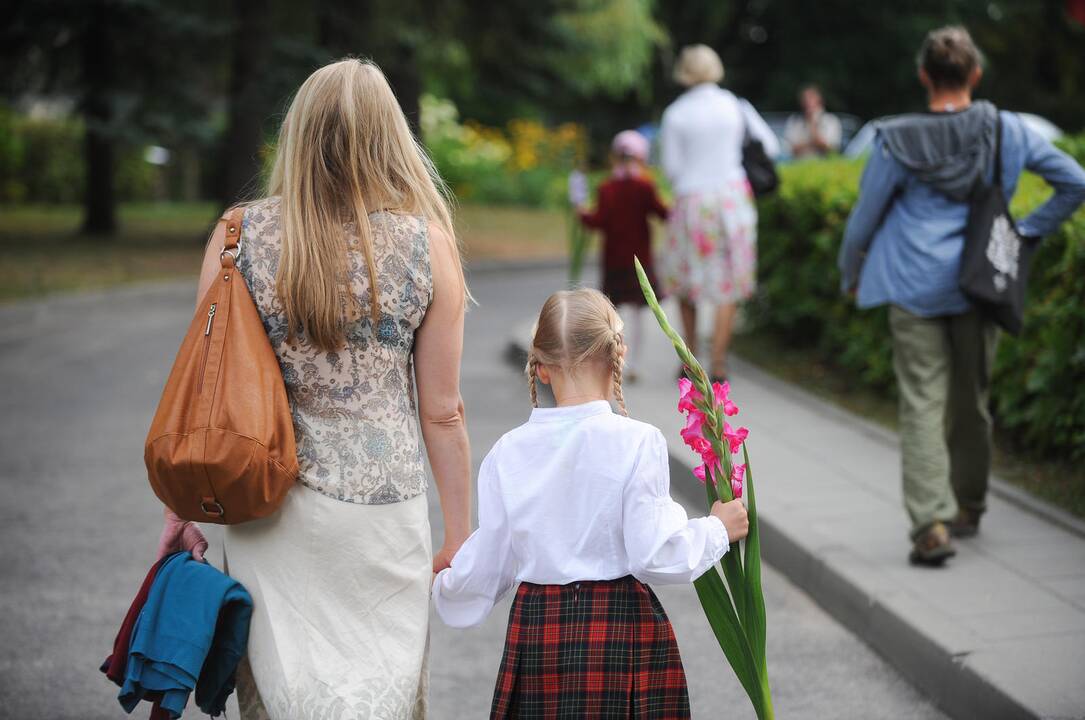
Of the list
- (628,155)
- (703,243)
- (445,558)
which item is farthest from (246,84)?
(445,558)

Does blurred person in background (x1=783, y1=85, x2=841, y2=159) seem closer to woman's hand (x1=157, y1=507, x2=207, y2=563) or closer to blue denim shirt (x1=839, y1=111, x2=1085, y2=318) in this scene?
blue denim shirt (x1=839, y1=111, x2=1085, y2=318)

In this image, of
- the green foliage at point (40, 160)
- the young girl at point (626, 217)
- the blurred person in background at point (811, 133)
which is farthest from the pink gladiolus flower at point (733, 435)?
the green foliage at point (40, 160)

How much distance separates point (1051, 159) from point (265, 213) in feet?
11.5

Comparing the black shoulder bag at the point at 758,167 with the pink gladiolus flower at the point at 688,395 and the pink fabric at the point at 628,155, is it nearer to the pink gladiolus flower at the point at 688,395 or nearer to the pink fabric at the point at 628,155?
the pink fabric at the point at 628,155

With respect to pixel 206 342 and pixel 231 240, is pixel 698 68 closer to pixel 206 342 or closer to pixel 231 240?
pixel 231 240

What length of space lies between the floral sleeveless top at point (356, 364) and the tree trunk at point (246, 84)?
50.0 ft

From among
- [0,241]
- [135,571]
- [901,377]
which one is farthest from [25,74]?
[901,377]

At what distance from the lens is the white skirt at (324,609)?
2717mm

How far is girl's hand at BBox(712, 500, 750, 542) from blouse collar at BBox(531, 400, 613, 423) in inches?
14.0

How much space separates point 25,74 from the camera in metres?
20.6

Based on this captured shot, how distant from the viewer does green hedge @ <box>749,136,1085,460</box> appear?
6.39 meters

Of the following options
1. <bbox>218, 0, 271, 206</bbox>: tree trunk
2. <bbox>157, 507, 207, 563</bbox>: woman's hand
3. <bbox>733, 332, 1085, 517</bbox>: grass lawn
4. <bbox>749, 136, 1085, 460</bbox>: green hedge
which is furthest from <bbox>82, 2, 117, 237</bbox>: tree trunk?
<bbox>157, 507, 207, 563</bbox>: woman's hand

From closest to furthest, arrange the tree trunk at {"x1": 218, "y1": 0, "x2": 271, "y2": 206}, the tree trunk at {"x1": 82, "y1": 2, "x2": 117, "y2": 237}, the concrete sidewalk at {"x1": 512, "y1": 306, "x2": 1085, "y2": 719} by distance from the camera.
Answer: the concrete sidewalk at {"x1": 512, "y1": 306, "x2": 1085, "y2": 719} → the tree trunk at {"x1": 218, "y1": 0, "x2": 271, "y2": 206} → the tree trunk at {"x1": 82, "y1": 2, "x2": 117, "y2": 237}

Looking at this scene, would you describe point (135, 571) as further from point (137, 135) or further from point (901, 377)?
point (137, 135)
